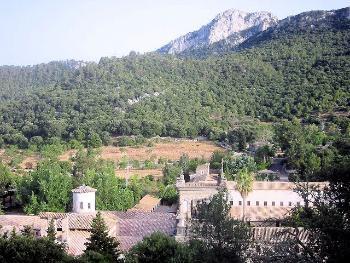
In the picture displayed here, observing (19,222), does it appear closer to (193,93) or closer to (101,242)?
(101,242)

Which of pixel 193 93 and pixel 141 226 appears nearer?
pixel 141 226

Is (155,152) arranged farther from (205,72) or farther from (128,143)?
(205,72)

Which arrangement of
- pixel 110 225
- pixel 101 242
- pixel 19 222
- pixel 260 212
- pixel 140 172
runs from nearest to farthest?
pixel 101 242 < pixel 110 225 < pixel 19 222 < pixel 260 212 < pixel 140 172

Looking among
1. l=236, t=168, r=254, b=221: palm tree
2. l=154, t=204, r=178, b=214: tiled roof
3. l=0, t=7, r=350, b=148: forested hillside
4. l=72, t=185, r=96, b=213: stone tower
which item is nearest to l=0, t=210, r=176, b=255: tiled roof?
l=72, t=185, r=96, b=213: stone tower

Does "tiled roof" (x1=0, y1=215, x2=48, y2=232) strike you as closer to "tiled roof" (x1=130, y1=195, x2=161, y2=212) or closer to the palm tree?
"tiled roof" (x1=130, y1=195, x2=161, y2=212)

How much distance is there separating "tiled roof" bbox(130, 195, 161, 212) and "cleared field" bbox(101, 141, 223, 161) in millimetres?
24543

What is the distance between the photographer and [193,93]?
99.4 meters

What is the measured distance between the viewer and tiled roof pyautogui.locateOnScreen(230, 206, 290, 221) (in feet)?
117

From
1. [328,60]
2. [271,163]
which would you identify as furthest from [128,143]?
[328,60]

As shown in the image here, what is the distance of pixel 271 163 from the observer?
59000 mm

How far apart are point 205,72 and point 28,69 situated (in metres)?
106

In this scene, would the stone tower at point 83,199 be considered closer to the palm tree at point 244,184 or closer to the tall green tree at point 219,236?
the palm tree at point 244,184

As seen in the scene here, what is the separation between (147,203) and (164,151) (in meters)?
33.8

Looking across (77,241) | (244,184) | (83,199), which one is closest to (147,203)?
(83,199)
